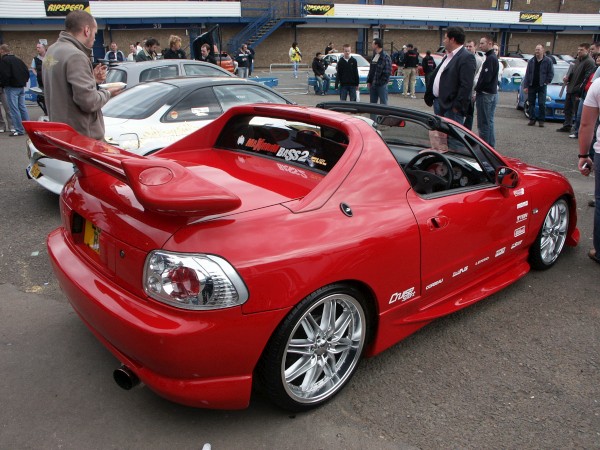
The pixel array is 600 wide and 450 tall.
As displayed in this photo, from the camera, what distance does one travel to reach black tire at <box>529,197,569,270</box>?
4012 millimetres

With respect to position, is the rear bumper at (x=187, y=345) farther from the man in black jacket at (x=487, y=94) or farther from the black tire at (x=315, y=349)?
the man in black jacket at (x=487, y=94)

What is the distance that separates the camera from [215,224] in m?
2.15

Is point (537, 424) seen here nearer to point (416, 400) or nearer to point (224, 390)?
point (416, 400)

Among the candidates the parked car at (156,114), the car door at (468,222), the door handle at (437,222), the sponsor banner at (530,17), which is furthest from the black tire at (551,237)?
the sponsor banner at (530,17)

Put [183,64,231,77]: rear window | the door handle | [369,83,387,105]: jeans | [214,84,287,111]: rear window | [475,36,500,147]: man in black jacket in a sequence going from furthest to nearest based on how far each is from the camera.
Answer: [369,83,387,105]: jeans, [183,64,231,77]: rear window, [475,36,500,147]: man in black jacket, [214,84,287,111]: rear window, the door handle

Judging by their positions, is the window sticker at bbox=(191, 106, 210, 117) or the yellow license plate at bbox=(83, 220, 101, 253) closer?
the yellow license plate at bbox=(83, 220, 101, 253)

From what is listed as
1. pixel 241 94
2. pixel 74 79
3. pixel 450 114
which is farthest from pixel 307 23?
pixel 74 79

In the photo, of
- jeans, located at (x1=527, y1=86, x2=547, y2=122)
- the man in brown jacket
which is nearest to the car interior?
the man in brown jacket

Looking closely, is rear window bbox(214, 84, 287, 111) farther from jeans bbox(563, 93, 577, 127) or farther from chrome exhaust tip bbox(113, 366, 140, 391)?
jeans bbox(563, 93, 577, 127)

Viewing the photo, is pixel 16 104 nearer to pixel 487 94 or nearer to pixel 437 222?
pixel 487 94

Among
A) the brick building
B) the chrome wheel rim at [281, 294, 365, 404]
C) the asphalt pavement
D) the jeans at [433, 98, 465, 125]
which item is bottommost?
the asphalt pavement

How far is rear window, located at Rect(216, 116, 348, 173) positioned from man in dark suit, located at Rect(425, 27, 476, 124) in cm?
442

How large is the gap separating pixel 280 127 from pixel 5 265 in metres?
2.77

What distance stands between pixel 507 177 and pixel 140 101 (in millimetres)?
4396
